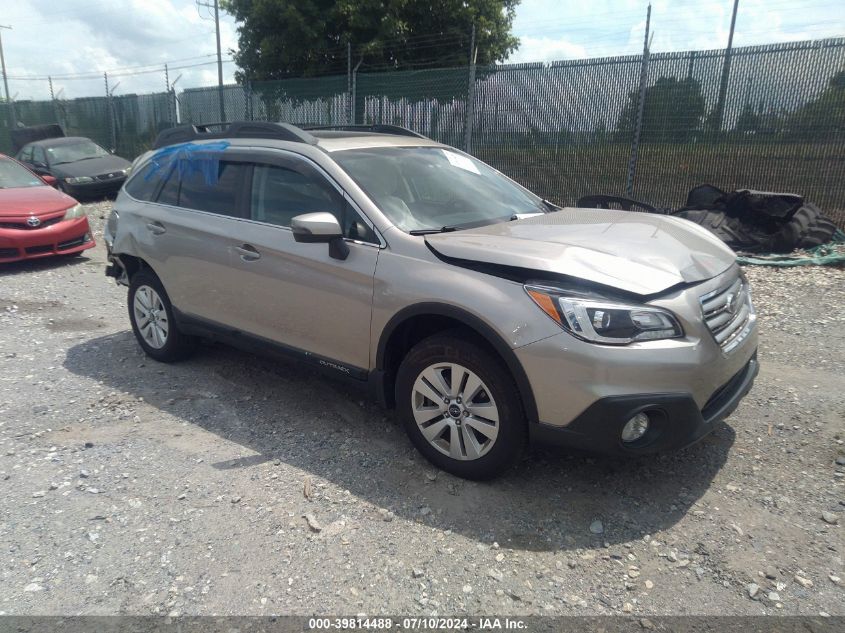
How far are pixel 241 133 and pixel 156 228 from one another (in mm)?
1042

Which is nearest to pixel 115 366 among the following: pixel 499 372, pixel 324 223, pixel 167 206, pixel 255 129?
pixel 167 206

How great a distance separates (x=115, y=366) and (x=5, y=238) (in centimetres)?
446

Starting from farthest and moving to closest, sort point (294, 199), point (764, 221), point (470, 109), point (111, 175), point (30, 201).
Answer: point (111, 175)
point (470, 109)
point (30, 201)
point (764, 221)
point (294, 199)

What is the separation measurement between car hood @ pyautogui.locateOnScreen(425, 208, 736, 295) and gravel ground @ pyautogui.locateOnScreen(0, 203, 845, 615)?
1094 mm

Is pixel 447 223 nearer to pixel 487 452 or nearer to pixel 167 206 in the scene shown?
pixel 487 452

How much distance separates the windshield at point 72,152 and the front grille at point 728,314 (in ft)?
49.2

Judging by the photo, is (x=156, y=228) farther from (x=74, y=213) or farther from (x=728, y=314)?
(x=74, y=213)

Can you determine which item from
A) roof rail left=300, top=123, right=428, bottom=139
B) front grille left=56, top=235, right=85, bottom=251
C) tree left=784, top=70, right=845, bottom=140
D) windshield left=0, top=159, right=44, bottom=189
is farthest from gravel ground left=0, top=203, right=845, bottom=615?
windshield left=0, top=159, right=44, bottom=189

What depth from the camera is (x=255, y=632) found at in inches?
95.0

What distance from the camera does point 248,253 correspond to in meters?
4.16

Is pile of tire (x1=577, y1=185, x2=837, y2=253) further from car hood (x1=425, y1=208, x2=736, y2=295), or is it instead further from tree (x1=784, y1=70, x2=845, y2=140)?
car hood (x1=425, y1=208, x2=736, y2=295)

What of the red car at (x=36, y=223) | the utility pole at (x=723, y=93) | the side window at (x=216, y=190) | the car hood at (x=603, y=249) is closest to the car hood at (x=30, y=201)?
the red car at (x=36, y=223)

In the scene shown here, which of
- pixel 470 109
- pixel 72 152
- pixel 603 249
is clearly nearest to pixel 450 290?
pixel 603 249

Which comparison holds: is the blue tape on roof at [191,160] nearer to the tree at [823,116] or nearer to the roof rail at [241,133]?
the roof rail at [241,133]
